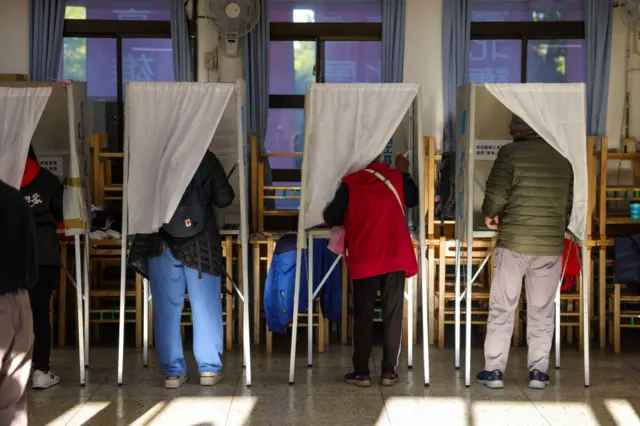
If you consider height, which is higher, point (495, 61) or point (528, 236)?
point (495, 61)

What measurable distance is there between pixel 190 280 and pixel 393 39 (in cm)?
307

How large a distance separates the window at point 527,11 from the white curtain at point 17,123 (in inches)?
150

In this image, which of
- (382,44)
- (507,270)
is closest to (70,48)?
(382,44)

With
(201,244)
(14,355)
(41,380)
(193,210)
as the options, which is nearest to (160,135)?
(193,210)

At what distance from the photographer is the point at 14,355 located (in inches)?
136

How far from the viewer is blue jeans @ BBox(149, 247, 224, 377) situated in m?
5.16

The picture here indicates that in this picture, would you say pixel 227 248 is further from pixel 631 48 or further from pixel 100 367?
pixel 631 48

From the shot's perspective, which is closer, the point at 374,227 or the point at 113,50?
the point at 374,227

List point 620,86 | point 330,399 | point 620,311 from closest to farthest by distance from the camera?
1. point 330,399
2. point 620,311
3. point 620,86

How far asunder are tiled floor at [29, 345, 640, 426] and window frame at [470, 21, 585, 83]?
288 centimetres

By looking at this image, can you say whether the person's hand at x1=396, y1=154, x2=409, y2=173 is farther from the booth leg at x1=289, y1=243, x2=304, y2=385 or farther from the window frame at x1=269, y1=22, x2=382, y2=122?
the window frame at x1=269, y1=22, x2=382, y2=122

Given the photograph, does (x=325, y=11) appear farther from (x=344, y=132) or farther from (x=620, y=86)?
(x=344, y=132)

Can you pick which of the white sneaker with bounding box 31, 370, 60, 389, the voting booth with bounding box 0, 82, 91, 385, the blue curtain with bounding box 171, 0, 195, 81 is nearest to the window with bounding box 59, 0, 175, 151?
the blue curtain with bounding box 171, 0, 195, 81

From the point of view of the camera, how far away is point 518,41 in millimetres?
7684
